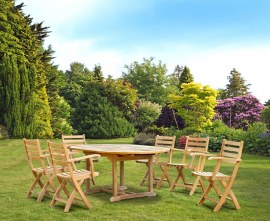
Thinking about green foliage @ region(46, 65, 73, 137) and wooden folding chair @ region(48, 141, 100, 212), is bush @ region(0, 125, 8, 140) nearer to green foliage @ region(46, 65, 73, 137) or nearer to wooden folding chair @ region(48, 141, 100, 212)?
green foliage @ region(46, 65, 73, 137)

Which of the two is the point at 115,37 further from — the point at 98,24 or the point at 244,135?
the point at 244,135

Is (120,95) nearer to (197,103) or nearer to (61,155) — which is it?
(197,103)

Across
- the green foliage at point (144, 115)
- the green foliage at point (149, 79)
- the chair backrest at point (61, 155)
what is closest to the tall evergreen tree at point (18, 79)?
the green foliage at point (144, 115)

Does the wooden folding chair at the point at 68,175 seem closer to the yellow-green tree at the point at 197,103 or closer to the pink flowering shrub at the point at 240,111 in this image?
the yellow-green tree at the point at 197,103

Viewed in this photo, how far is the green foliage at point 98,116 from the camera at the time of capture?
24.0 metres

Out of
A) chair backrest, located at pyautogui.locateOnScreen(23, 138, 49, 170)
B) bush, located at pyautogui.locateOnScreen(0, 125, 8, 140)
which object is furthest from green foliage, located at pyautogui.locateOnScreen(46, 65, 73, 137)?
chair backrest, located at pyautogui.locateOnScreen(23, 138, 49, 170)

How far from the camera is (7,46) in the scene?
18734 millimetres

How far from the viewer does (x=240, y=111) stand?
2572 cm

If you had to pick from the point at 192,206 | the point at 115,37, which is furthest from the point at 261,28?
the point at 192,206

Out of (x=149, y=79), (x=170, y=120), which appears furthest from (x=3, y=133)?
(x=149, y=79)

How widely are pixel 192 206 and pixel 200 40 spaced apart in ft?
28.8

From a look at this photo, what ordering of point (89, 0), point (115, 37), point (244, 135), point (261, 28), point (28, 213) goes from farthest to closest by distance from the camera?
point (115, 37) < point (244, 135) < point (261, 28) < point (89, 0) < point (28, 213)

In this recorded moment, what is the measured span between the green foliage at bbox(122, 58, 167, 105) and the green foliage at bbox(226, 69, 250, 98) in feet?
41.1

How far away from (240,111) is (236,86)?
80.4 feet
